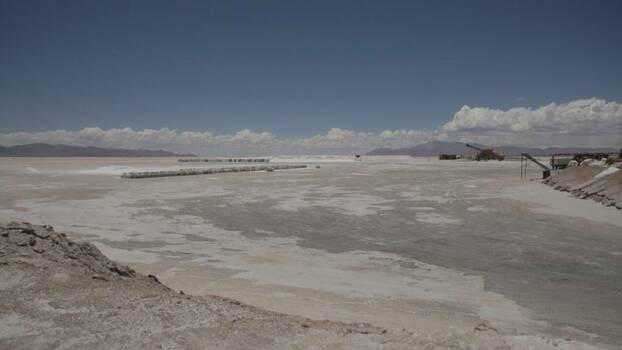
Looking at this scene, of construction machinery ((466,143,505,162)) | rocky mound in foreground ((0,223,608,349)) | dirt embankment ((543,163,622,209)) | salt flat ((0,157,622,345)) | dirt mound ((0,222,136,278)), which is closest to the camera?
rocky mound in foreground ((0,223,608,349))

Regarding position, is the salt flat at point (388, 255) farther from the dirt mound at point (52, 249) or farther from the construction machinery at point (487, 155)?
the construction machinery at point (487, 155)

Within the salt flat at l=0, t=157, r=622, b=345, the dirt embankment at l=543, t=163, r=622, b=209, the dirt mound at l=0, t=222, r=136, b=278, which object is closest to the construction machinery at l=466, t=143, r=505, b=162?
the dirt embankment at l=543, t=163, r=622, b=209

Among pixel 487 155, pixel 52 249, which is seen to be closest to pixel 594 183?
pixel 52 249

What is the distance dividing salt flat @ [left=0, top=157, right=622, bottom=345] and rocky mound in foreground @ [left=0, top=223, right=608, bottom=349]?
37.2 inches

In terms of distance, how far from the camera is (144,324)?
425 cm

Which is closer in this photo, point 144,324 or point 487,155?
point 144,324

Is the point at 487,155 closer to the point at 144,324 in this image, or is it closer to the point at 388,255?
the point at 388,255

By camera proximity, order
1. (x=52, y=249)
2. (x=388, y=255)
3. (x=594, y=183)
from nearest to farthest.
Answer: (x=52, y=249) < (x=388, y=255) < (x=594, y=183)

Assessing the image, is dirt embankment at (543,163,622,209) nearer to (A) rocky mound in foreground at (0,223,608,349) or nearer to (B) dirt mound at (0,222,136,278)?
(A) rocky mound in foreground at (0,223,608,349)

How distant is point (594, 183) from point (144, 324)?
887 inches

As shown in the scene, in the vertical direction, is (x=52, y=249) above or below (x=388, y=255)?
above

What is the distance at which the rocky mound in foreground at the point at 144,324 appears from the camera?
12.8 ft

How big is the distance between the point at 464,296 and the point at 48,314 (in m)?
5.74

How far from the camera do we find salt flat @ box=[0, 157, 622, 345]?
5.94m
